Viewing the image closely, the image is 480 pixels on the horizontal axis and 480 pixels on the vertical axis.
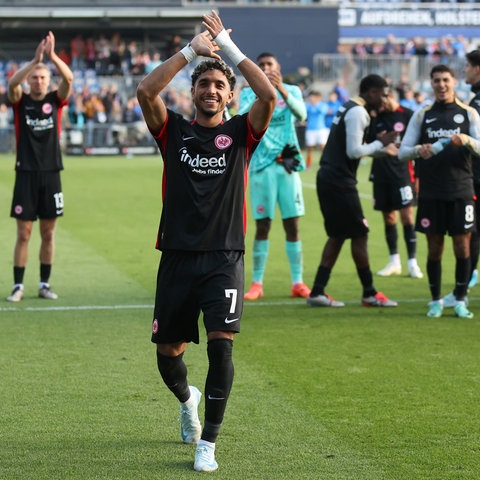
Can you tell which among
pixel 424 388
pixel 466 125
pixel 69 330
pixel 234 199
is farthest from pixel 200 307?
pixel 466 125

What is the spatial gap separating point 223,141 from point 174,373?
1.32m

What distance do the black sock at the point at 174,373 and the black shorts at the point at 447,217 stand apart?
4356mm

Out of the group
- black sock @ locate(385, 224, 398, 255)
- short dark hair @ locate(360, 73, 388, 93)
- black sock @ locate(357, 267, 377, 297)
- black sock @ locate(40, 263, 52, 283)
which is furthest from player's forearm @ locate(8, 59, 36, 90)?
black sock @ locate(385, 224, 398, 255)

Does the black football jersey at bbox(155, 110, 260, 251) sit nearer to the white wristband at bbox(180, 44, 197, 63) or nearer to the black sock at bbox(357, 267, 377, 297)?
the white wristband at bbox(180, 44, 197, 63)

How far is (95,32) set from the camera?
49.9m

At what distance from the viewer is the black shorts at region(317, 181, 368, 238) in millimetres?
10516

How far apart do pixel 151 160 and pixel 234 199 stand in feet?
96.8

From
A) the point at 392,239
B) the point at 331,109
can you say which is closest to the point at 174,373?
the point at 392,239

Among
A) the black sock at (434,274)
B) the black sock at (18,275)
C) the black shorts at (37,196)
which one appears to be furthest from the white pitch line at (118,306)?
the black shorts at (37,196)

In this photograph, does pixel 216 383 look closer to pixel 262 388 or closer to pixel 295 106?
pixel 262 388

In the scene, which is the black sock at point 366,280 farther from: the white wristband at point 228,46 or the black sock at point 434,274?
the white wristband at point 228,46

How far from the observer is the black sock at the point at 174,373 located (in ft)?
19.8

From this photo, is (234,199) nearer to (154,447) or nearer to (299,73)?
(154,447)

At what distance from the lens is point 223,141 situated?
19.4 feet
